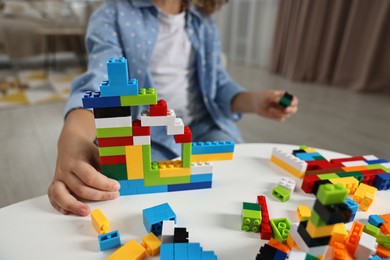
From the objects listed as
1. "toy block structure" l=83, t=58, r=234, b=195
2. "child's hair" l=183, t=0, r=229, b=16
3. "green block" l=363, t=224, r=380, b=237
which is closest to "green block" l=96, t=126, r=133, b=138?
"toy block structure" l=83, t=58, r=234, b=195

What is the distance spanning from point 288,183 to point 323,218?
19cm

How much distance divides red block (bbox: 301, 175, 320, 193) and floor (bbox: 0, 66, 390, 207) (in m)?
0.94

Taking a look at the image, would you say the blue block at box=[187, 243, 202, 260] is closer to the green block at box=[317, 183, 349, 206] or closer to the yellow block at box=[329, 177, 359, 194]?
the green block at box=[317, 183, 349, 206]

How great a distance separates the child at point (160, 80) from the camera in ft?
1.46

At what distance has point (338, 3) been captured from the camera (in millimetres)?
2176

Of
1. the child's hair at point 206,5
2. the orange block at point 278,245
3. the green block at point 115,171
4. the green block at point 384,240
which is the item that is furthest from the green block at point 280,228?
Answer: the child's hair at point 206,5

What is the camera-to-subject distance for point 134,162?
44 cm

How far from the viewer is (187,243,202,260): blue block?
33cm

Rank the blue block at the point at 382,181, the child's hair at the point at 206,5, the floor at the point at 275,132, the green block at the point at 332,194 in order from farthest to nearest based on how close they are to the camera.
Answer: the floor at the point at 275,132
the child's hair at the point at 206,5
the blue block at the point at 382,181
the green block at the point at 332,194

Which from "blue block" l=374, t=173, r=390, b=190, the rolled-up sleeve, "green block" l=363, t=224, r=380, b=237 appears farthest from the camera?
the rolled-up sleeve

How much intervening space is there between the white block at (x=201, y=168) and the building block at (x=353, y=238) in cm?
21

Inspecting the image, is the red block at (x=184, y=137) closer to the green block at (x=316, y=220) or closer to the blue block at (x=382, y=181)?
the green block at (x=316, y=220)

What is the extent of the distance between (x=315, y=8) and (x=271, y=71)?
68 centimetres

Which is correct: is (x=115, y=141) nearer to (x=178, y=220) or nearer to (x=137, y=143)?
(x=137, y=143)
